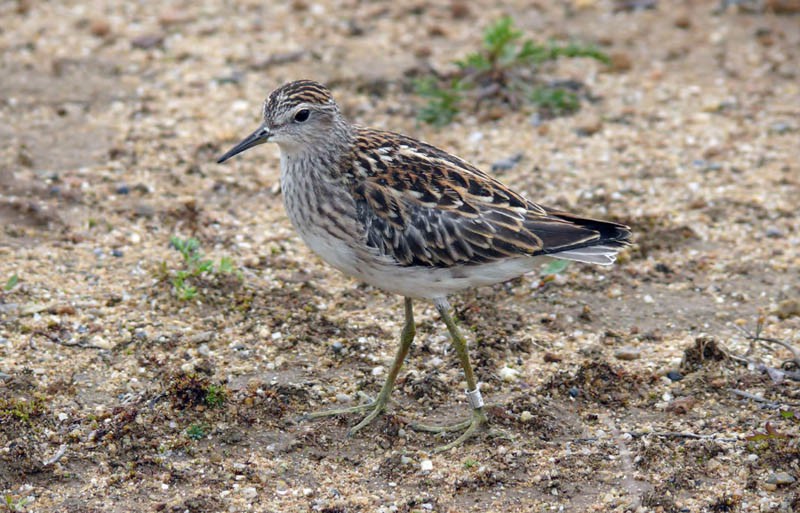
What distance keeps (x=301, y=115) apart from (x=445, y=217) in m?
1.15

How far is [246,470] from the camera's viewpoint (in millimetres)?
6043

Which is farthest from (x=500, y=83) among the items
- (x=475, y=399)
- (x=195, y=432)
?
(x=195, y=432)

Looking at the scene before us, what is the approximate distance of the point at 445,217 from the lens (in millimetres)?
6348

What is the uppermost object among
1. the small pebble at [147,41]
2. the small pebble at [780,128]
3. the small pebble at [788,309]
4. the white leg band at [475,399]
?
the small pebble at [147,41]

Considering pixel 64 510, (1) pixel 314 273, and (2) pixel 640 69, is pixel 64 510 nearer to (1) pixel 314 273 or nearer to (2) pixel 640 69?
(1) pixel 314 273

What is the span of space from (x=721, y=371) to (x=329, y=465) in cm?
262

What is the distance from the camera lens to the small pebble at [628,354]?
23.2ft

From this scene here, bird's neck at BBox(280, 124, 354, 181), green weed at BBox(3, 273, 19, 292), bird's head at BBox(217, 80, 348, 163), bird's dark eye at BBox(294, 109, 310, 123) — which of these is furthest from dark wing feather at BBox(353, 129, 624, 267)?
green weed at BBox(3, 273, 19, 292)

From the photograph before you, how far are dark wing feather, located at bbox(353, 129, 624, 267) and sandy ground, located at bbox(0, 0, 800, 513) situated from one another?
1.01 m

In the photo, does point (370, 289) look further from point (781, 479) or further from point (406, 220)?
point (781, 479)

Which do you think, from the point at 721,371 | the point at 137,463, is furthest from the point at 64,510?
the point at 721,371

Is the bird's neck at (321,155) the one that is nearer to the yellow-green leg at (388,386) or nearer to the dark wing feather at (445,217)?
the dark wing feather at (445,217)

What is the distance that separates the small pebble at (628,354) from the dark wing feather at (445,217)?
0.99 metres

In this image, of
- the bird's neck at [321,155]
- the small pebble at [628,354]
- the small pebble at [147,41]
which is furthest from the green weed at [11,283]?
the small pebble at [147,41]
